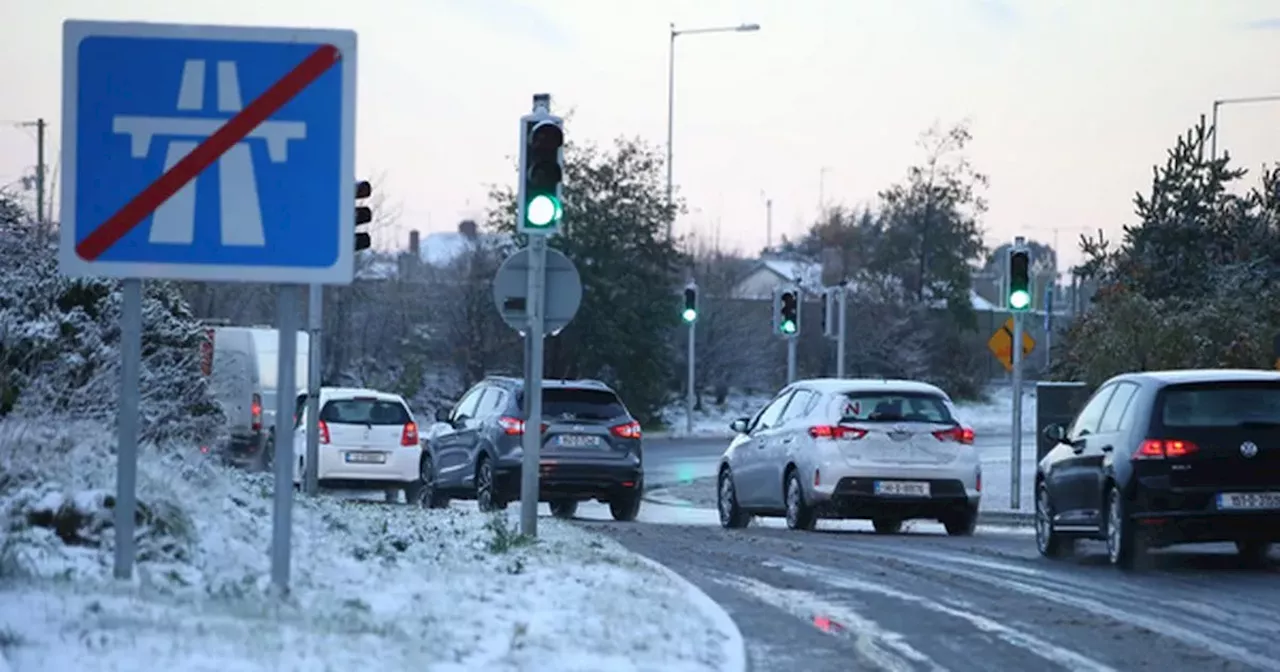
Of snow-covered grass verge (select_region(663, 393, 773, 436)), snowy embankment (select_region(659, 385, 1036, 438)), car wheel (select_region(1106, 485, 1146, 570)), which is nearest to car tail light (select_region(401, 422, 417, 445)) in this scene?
car wheel (select_region(1106, 485, 1146, 570))

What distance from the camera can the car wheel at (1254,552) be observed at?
52.6ft

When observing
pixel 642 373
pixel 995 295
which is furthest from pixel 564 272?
pixel 995 295

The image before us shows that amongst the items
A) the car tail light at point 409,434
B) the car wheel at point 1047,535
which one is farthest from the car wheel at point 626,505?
the car wheel at point 1047,535

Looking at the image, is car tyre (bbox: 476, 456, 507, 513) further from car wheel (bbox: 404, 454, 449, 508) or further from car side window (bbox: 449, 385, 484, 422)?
car wheel (bbox: 404, 454, 449, 508)

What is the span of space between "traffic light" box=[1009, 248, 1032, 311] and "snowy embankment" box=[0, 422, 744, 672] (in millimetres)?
13057

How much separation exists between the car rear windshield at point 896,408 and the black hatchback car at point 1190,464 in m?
5.09

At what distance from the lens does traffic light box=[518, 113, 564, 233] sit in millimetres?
14602

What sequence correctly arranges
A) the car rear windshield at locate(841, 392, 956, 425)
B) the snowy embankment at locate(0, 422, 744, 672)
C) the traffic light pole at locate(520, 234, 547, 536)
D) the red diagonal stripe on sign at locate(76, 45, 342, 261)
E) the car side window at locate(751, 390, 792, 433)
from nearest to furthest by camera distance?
1. the snowy embankment at locate(0, 422, 744, 672)
2. the red diagonal stripe on sign at locate(76, 45, 342, 261)
3. the traffic light pole at locate(520, 234, 547, 536)
4. the car rear windshield at locate(841, 392, 956, 425)
5. the car side window at locate(751, 390, 792, 433)

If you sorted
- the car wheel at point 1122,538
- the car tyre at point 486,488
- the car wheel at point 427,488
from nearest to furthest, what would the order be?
1. the car wheel at point 1122,538
2. the car tyre at point 486,488
3. the car wheel at point 427,488

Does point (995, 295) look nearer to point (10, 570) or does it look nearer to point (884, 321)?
point (884, 321)

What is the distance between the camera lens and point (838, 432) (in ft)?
68.4

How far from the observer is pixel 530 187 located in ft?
48.1

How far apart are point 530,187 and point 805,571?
3466mm

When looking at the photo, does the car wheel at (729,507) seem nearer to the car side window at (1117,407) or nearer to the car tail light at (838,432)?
the car tail light at (838,432)
